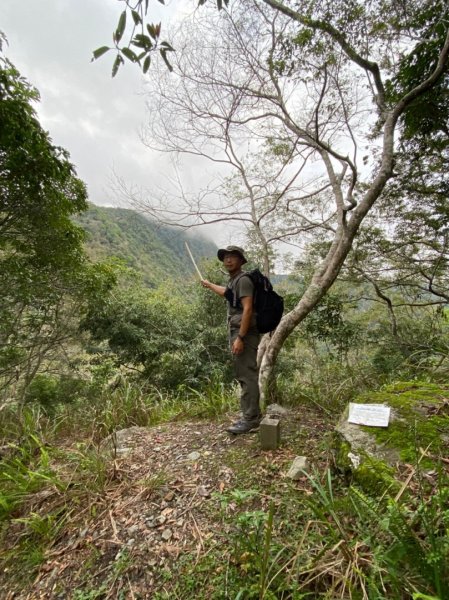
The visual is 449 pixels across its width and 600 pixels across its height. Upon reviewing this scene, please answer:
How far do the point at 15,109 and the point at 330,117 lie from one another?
487 cm

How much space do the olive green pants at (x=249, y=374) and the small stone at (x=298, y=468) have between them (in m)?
0.79

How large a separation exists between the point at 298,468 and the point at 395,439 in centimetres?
70

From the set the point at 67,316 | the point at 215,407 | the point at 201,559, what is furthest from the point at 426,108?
the point at 67,316

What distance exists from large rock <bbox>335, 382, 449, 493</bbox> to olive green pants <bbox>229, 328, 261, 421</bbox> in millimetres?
975

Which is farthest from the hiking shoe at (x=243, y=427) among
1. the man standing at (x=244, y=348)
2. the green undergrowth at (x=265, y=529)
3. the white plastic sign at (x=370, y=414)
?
the white plastic sign at (x=370, y=414)

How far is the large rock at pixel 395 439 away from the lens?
1.58 metres

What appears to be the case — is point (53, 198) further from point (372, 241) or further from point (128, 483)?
point (372, 241)

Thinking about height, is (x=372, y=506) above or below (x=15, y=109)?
below

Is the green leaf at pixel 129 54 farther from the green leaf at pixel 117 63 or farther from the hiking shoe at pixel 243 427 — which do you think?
Answer: the hiking shoe at pixel 243 427

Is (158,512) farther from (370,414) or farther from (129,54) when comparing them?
(129,54)

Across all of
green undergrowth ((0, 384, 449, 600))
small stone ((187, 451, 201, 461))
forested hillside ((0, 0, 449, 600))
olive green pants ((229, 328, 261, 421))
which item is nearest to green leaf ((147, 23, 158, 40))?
forested hillside ((0, 0, 449, 600))

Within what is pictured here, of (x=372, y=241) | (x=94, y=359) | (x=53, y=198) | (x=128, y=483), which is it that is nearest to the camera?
(x=128, y=483)

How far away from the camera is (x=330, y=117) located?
5.14 meters

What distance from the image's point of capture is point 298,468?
2.09 metres
